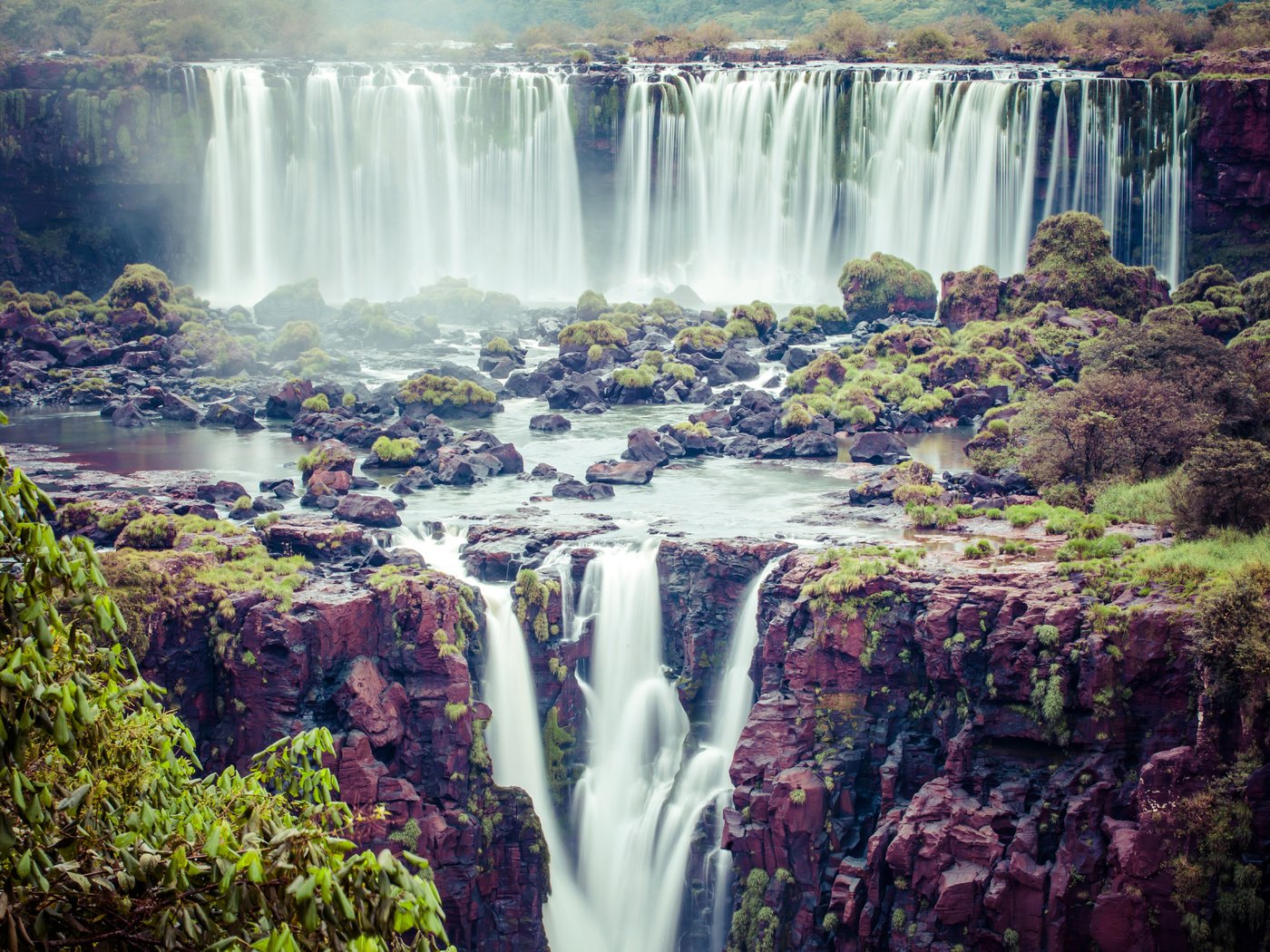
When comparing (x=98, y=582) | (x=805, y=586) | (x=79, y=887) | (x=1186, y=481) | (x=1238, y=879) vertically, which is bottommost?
(x=1238, y=879)

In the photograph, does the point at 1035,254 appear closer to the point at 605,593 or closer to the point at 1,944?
the point at 605,593

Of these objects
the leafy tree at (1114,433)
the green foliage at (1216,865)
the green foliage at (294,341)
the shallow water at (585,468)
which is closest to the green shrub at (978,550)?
the shallow water at (585,468)

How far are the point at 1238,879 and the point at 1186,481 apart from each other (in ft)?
25.2

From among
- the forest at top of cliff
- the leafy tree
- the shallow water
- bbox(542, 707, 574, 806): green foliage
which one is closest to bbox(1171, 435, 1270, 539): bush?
the leafy tree

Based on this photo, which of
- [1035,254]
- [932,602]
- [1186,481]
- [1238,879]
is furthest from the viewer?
[1035,254]

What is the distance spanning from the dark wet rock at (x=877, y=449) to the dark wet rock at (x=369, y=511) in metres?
12.7

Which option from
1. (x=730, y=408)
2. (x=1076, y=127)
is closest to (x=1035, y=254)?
(x=1076, y=127)

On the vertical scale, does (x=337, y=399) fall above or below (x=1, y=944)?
below

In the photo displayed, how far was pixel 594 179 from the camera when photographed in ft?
210

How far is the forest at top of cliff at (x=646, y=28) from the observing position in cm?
6838

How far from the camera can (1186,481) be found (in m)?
24.1

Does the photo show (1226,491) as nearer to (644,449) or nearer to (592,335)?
(644,449)

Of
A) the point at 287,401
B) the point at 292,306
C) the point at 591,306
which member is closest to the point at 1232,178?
the point at 591,306

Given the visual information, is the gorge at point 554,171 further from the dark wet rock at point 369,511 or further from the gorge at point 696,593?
the dark wet rock at point 369,511
